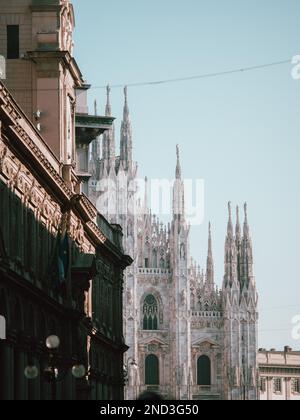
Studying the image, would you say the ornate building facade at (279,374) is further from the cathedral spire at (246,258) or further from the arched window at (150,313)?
the arched window at (150,313)

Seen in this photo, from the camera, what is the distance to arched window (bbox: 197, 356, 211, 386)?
13912 centimetres

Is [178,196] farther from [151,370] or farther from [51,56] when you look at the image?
[51,56]

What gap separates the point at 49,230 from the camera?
146 feet

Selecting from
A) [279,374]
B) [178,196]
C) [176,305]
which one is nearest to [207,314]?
[176,305]

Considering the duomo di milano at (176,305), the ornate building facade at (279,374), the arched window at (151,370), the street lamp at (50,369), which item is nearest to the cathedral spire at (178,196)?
the duomo di milano at (176,305)

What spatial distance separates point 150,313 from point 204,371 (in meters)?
7.70

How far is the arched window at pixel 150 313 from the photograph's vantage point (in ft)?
453

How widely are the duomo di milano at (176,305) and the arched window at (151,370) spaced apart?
0.09 m

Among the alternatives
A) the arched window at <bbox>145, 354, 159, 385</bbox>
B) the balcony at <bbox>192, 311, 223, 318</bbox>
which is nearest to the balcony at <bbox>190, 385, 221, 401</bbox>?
the arched window at <bbox>145, 354, 159, 385</bbox>

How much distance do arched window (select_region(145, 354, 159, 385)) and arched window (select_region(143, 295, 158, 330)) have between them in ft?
9.25

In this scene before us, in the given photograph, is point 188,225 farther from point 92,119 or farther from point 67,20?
point 67,20

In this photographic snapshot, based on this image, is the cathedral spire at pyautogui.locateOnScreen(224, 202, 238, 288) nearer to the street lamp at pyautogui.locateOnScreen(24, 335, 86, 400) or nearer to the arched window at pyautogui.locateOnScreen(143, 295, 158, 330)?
the arched window at pyautogui.locateOnScreen(143, 295, 158, 330)

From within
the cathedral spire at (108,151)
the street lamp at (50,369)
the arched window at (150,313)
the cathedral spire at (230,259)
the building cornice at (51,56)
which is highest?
the cathedral spire at (108,151)
